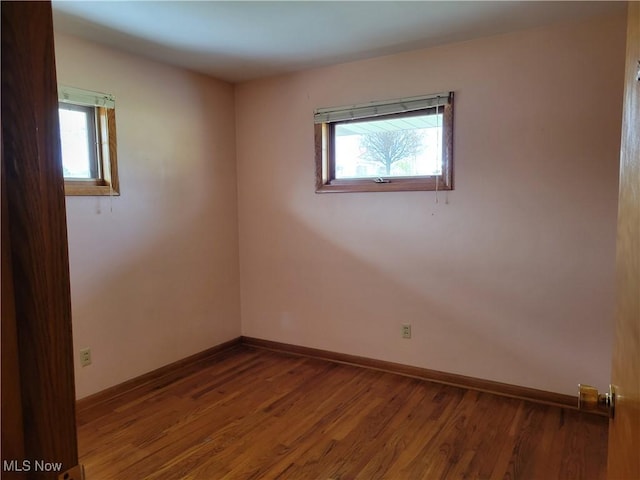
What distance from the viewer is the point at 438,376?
299 centimetres

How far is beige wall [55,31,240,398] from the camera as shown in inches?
105

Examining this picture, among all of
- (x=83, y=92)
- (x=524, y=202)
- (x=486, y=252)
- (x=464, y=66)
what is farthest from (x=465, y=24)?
(x=83, y=92)

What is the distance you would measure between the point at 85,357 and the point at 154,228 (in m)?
0.97

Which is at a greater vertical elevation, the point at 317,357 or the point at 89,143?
the point at 89,143

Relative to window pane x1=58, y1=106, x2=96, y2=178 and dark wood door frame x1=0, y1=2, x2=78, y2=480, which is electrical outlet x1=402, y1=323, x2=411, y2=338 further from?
dark wood door frame x1=0, y1=2, x2=78, y2=480

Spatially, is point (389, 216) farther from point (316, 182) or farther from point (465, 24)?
point (465, 24)

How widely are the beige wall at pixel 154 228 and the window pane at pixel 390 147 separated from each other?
1073mm

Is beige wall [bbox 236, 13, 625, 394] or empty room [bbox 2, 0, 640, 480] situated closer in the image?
empty room [bbox 2, 0, 640, 480]

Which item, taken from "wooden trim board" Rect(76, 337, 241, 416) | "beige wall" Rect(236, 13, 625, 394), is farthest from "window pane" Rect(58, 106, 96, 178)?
"wooden trim board" Rect(76, 337, 241, 416)

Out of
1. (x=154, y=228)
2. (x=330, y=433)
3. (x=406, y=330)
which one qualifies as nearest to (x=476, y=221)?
(x=406, y=330)

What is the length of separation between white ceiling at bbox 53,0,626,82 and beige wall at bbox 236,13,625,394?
180mm

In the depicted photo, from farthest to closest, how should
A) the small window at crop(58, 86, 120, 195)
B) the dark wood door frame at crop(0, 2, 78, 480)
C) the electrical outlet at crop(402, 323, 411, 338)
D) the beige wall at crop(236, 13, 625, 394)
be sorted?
1. the electrical outlet at crop(402, 323, 411, 338)
2. the small window at crop(58, 86, 120, 195)
3. the beige wall at crop(236, 13, 625, 394)
4. the dark wood door frame at crop(0, 2, 78, 480)

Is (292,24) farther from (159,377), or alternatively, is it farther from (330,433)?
(159,377)

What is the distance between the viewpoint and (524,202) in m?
2.63
